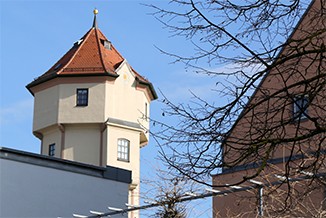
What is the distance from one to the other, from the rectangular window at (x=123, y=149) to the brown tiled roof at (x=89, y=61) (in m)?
3.32

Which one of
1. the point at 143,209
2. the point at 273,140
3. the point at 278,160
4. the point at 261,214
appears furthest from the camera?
the point at 278,160

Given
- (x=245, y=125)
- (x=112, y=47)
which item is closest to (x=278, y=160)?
(x=245, y=125)

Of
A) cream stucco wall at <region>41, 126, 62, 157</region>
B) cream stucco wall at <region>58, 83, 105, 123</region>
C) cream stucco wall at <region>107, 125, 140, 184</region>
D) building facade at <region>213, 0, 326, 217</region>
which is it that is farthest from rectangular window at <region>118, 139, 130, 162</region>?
building facade at <region>213, 0, 326, 217</region>

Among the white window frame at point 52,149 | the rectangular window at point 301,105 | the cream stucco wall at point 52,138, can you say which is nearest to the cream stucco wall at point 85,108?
the cream stucco wall at point 52,138

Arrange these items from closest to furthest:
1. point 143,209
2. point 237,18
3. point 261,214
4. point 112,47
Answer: point 237,18 < point 261,214 < point 143,209 < point 112,47

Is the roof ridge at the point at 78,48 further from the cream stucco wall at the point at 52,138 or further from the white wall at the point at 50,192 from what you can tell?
the white wall at the point at 50,192

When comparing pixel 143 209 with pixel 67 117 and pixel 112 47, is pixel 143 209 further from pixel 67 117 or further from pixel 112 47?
pixel 112 47

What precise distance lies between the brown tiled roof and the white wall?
1742cm

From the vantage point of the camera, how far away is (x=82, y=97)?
131ft

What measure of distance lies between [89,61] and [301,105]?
34.3m

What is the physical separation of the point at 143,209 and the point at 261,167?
870cm

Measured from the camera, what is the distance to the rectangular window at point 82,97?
131 feet

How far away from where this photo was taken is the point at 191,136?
8148mm

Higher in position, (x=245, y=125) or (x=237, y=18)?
(x=237, y=18)
